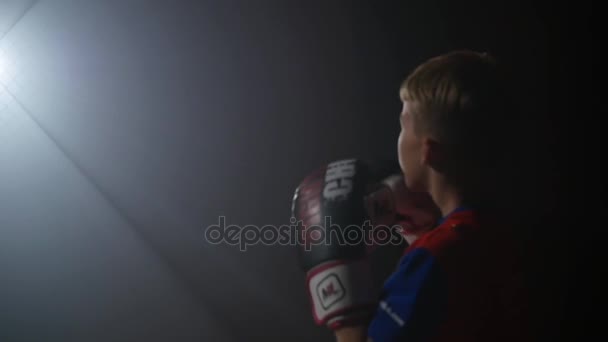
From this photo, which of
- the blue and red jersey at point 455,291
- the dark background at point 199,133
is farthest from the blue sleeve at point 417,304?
the dark background at point 199,133

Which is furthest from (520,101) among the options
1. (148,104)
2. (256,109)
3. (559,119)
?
(148,104)

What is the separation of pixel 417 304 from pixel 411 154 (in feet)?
0.82

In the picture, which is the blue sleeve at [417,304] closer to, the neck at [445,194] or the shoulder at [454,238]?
the shoulder at [454,238]

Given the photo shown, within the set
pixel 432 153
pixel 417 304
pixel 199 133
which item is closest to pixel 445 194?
pixel 432 153

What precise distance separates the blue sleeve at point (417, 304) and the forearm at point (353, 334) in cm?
5

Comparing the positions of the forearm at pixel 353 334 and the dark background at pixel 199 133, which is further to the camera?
the dark background at pixel 199 133

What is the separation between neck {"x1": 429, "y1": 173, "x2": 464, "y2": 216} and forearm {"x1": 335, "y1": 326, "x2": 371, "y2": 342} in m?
0.23

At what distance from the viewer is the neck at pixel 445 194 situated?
72cm

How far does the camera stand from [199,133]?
106 centimetres

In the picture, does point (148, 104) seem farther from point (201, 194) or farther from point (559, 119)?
point (559, 119)

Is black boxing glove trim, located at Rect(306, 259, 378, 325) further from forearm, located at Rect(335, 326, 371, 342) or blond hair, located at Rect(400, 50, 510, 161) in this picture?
blond hair, located at Rect(400, 50, 510, 161)

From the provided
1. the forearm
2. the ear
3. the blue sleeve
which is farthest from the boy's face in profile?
the forearm

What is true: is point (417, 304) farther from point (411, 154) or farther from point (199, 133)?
point (199, 133)

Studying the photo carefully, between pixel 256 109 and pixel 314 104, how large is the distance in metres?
0.14
